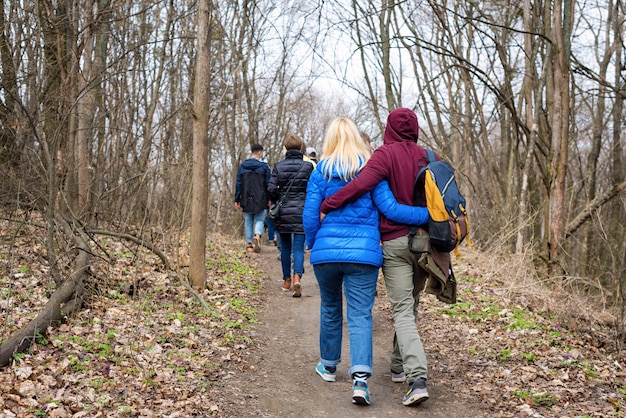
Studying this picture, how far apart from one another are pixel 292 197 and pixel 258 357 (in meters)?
3.22

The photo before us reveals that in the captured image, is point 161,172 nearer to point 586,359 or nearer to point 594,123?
point 586,359

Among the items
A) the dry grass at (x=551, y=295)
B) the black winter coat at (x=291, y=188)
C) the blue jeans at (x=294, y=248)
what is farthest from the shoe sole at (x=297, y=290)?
the dry grass at (x=551, y=295)

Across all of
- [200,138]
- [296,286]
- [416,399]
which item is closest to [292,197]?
[296,286]

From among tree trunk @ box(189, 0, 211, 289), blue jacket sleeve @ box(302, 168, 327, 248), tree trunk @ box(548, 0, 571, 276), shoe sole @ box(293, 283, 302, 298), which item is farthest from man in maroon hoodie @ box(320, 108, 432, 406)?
tree trunk @ box(548, 0, 571, 276)

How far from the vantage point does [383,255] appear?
4531 millimetres

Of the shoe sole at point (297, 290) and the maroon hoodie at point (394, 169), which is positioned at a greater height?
the maroon hoodie at point (394, 169)

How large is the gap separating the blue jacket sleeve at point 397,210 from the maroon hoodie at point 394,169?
86 mm

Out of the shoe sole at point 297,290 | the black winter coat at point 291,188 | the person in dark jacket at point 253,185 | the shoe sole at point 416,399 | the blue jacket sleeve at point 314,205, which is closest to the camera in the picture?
the shoe sole at point 416,399

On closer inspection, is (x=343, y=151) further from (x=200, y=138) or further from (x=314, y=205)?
(x=200, y=138)

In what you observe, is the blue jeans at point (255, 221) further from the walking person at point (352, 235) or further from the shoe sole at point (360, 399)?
the shoe sole at point (360, 399)

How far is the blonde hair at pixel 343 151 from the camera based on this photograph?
4520mm

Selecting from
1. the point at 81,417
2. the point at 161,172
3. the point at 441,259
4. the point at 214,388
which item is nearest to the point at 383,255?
the point at 441,259

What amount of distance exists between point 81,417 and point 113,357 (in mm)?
1110

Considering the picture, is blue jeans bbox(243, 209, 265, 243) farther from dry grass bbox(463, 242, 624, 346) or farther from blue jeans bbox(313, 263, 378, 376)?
blue jeans bbox(313, 263, 378, 376)
